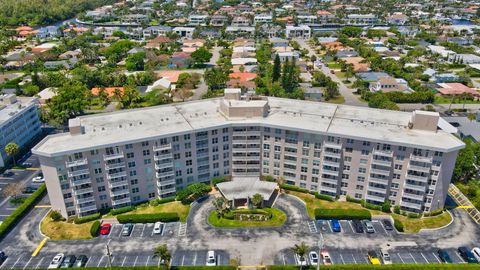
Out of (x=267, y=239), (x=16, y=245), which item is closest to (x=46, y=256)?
(x=16, y=245)

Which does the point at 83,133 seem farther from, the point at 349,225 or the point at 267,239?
the point at 349,225

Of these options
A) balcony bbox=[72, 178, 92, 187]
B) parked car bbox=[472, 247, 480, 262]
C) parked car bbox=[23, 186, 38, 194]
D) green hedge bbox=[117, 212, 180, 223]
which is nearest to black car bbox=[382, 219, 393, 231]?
parked car bbox=[472, 247, 480, 262]

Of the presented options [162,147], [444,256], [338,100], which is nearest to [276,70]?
[338,100]

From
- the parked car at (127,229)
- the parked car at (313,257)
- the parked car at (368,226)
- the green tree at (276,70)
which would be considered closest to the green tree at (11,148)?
the parked car at (127,229)

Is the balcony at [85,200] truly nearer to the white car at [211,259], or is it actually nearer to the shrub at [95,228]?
the shrub at [95,228]

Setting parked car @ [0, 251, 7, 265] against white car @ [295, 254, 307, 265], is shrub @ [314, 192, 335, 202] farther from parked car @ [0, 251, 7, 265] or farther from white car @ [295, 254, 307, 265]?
parked car @ [0, 251, 7, 265]
